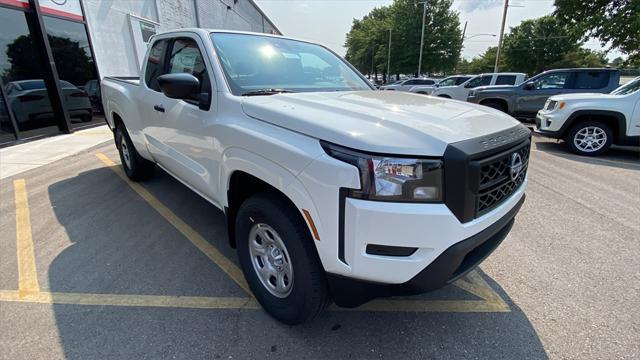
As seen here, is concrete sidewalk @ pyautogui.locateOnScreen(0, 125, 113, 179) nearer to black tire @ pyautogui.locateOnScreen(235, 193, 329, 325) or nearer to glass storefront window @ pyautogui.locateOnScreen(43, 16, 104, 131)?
glass storefront window @ pyautogui.locateOnScreen(43, 16, 104, 131)

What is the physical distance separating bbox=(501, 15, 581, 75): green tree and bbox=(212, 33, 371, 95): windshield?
55.3 m

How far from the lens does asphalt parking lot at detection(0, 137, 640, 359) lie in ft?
7.01

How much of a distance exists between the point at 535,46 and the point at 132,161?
187 ft

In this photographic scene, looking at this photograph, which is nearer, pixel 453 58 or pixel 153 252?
pixel 153 252

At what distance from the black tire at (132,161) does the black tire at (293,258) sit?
3.24 metres

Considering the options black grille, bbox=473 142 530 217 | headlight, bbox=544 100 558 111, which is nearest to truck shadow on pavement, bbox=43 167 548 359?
black grille, bbox=473 142 530 217

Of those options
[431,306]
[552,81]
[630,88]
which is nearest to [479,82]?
[552,81]

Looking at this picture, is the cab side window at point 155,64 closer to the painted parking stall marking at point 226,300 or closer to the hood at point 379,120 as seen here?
the hood at point 379,120

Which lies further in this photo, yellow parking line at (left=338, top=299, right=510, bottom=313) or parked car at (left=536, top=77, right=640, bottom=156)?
parked car at (left=536, top=77, right=640, bottom=156)

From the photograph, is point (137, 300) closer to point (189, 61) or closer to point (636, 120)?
point (189, 61)

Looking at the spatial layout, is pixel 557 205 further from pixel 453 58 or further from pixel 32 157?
pixel 453 58

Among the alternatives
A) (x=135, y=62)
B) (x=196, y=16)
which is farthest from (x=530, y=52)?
(x=135, y=62)

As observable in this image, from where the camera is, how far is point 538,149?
25.8 feet

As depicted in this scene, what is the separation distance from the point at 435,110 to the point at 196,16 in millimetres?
19810
